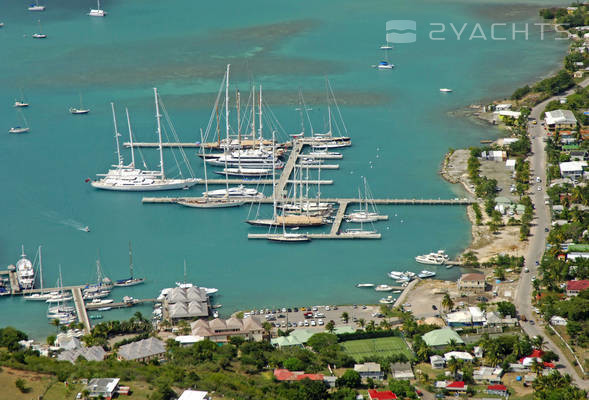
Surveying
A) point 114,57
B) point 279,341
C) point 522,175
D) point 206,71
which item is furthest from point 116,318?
point 114,57

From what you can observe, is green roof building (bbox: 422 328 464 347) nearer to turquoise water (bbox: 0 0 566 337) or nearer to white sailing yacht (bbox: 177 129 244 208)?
turquoise water (bbox: 0 0 566 337)

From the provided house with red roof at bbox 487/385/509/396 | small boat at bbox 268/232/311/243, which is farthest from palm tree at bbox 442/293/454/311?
small boat at bbox 268/232/311/243

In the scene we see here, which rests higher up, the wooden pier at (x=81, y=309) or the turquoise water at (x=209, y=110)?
the turquoise water at (x=209, y=110)

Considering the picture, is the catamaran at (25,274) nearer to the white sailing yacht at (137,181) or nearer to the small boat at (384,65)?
the white sailing yacht at (137,181)

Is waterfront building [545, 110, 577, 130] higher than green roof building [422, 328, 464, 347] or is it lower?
higher

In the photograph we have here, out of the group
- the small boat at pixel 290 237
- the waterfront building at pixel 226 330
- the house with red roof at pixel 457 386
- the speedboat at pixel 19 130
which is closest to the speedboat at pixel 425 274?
the small boat at pixel 290 237
